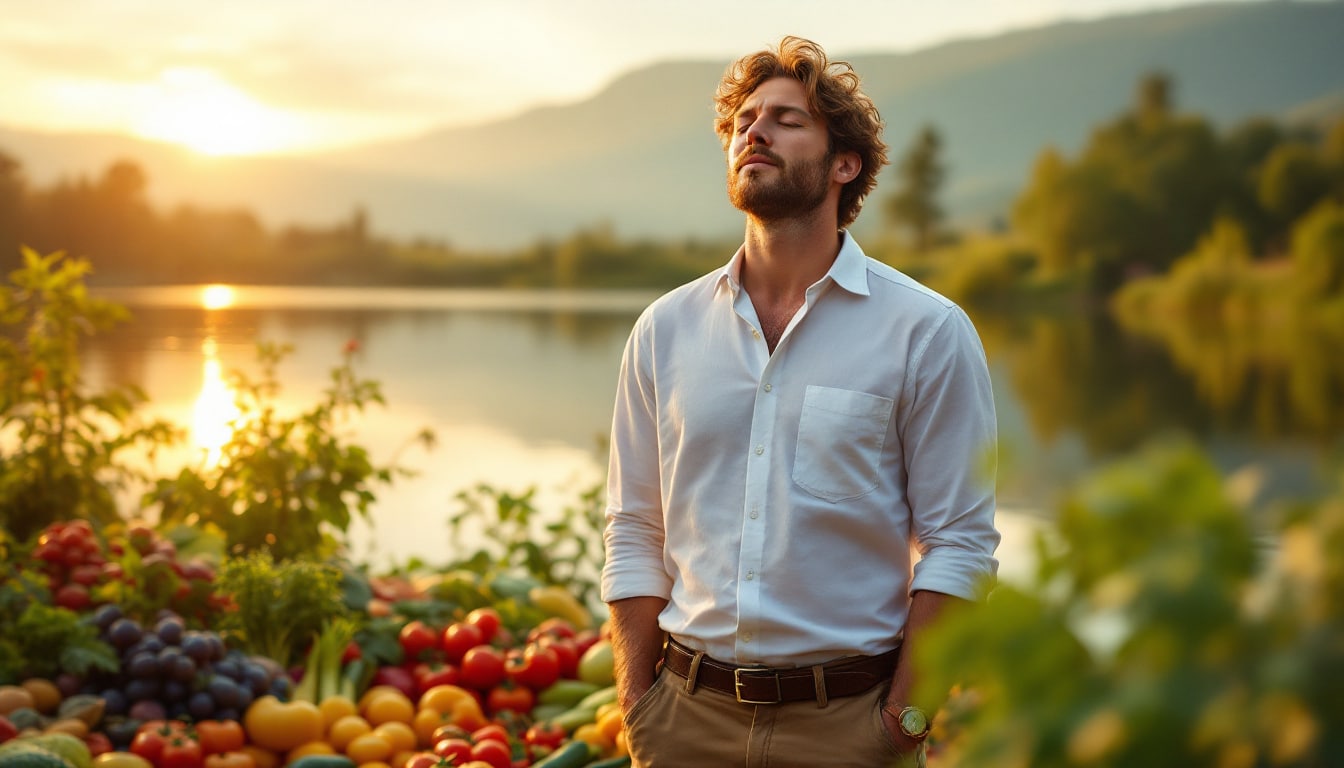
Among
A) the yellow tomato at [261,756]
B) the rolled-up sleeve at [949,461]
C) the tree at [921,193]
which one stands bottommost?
the yellow tomato at [261,756]

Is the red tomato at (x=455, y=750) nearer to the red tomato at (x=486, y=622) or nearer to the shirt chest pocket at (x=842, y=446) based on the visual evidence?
the red tomato at (x=486, y=622)

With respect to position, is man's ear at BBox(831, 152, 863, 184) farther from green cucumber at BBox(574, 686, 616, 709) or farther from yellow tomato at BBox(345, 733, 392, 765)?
yellow tomato at BBox(345, 733, 392, 765)

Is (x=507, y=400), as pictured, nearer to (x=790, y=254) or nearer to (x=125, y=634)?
(x=125, y=634)

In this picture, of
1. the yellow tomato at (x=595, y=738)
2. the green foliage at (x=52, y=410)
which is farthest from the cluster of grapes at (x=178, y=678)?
the green foliage at (x=52, y=410)

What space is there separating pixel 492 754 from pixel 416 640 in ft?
2.73

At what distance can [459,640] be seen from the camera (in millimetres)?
3660

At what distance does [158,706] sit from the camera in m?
3.15

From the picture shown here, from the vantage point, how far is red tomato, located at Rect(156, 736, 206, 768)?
2.94m

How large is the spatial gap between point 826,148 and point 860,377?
48cm

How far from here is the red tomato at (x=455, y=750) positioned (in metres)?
2.92

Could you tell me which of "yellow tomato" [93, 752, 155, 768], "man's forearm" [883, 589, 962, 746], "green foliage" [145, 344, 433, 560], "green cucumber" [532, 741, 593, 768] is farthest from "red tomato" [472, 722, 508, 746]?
"man's forearm" [883, 589, 962, 746]

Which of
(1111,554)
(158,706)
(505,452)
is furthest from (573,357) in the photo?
(1111,554)

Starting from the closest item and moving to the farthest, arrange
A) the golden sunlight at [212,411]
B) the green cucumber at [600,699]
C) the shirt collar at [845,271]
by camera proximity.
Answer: the shirt collar at [845,271], the green cucumber at [600,699], the golden sunlight at [212,411]

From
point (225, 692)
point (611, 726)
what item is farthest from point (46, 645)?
point (611, 726)
